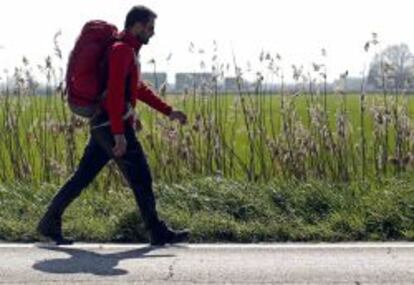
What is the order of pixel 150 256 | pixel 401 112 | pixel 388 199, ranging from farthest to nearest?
pixel 401 112 → pixel 388 199 → pixel 150 256

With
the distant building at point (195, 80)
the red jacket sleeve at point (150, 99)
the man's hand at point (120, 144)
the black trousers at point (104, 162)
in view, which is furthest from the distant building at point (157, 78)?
the man's hand at point (120, 144)

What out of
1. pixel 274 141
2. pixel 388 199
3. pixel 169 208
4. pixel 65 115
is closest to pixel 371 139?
pixel 274 141

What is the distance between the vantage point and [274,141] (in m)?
8.71

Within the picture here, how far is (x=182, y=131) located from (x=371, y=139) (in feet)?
7.46

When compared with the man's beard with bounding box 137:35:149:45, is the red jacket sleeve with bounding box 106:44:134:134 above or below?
below

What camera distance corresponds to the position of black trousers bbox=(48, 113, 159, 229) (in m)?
6.36

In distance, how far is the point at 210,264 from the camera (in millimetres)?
5633

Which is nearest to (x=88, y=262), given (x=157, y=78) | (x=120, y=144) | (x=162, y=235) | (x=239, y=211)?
(x=162, y=235)

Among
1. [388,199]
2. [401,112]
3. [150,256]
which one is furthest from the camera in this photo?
[401,112]

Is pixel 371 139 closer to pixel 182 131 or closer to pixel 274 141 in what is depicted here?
pixel 274 141

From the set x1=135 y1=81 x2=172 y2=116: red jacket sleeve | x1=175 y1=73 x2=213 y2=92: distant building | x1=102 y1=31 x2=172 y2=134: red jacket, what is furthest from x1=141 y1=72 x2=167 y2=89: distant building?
x1=102 y1=31 x2=172 y2=134: red jacket

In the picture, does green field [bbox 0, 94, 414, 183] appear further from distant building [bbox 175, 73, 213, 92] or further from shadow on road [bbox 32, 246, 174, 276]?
shadow on road [bbox 32, 246, 174, 276]

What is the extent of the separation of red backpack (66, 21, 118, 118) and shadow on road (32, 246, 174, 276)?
→ 4.04ft

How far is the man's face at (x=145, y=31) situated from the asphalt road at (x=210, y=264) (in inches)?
68.6
